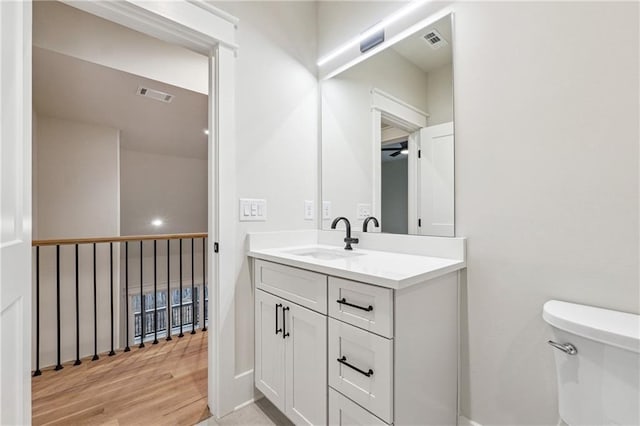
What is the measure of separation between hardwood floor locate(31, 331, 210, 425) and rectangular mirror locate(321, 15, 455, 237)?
1377mm

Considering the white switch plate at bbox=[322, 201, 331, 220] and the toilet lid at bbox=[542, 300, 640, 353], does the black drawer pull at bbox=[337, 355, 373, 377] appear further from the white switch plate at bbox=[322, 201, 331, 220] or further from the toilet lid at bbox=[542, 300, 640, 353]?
the white switch plate at bbox=[322, 201, 331, 220]

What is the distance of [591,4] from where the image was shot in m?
1.03

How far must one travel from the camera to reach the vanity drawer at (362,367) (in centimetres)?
99

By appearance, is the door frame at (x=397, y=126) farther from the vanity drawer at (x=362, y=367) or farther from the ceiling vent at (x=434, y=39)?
the vanity drawer at (x=362, y=367)

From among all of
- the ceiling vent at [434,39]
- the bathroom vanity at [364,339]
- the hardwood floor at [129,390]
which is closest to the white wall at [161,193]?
the hardwood floor at [129,390]

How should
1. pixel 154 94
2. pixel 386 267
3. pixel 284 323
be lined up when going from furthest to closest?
1. pixel 154 94
2. pixel 284 323
3. pixel 386 267

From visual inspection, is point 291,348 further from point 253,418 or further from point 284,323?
point 253,418

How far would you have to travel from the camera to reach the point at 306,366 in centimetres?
131

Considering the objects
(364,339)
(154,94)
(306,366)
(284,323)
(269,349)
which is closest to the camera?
(364,339)

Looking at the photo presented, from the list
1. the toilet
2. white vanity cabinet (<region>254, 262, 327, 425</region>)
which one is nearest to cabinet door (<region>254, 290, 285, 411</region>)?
white vanity cabinet (<region>254, 262, 327, 425</region>)

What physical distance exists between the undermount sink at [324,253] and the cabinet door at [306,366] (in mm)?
397

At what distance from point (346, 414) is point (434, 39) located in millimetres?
1767

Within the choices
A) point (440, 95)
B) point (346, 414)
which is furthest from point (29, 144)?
point (440, 95)

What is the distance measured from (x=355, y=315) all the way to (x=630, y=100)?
3.85 feet
